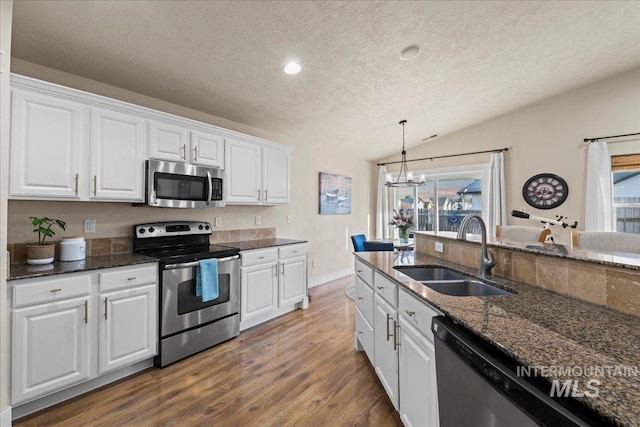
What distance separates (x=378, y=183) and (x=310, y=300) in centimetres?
348

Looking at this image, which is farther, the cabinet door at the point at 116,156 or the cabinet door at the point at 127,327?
the cabinet door at the point at 116,156

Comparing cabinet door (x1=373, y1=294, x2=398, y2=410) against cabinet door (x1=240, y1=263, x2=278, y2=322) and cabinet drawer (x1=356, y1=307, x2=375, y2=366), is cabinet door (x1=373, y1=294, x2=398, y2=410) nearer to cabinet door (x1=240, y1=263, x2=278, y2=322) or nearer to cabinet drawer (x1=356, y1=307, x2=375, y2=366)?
cabinet drawer (x1=356, y1=307, x2=375, y2=366)

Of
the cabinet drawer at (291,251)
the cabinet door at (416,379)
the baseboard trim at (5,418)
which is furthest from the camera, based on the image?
the cabinet drawer at (291,251)

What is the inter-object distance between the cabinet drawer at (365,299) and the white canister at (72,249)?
228 cm

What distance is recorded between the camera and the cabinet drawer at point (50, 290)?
169cm

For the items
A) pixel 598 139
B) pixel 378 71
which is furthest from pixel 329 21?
pixel 598 139

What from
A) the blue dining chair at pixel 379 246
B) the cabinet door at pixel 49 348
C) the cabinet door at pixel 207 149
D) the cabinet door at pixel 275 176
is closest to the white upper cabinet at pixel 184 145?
the cabinet door at pixel 207 149

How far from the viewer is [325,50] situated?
2432mm

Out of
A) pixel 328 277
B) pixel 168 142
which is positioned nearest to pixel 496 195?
pixel 328 277

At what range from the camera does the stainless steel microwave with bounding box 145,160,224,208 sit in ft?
8.20

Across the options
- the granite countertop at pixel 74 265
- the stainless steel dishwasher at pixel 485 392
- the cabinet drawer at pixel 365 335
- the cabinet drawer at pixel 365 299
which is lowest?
the cabinet drawer at pixel 365 335

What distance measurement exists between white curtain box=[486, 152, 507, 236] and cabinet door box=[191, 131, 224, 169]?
14.5ft

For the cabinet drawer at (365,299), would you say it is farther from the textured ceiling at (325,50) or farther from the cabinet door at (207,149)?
the textured ceiling at (325,50)

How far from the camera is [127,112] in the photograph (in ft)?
7.73
